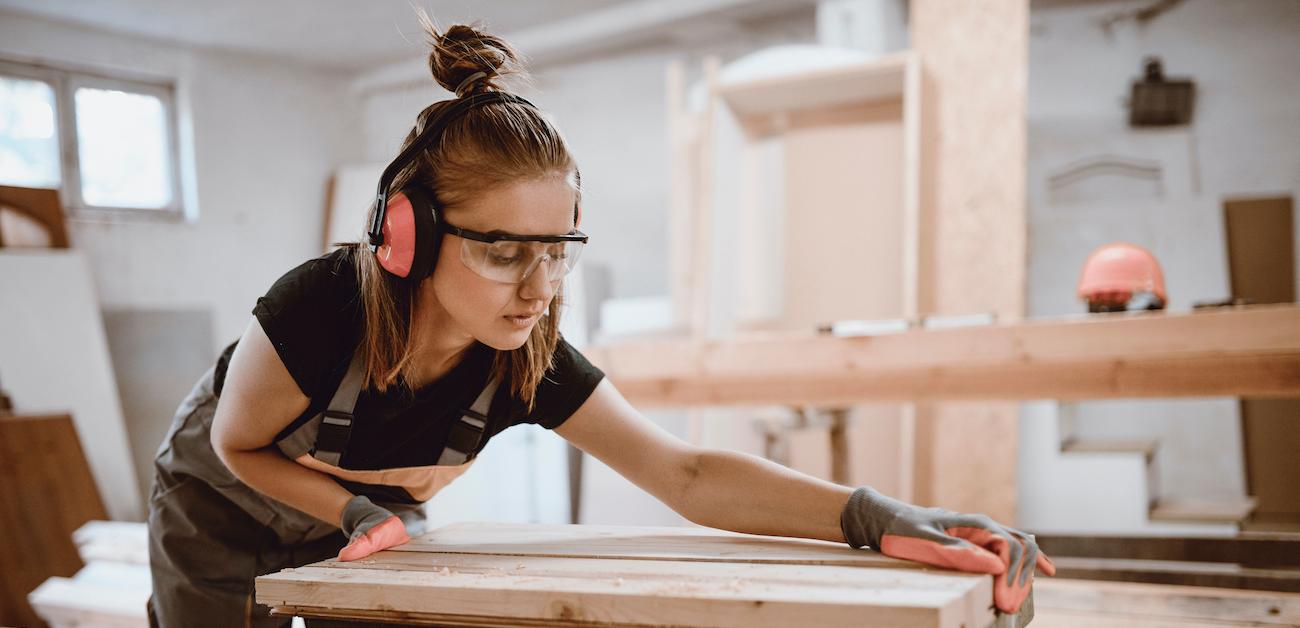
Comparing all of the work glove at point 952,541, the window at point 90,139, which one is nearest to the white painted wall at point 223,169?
the window at point 90,139

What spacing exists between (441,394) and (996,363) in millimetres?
2243

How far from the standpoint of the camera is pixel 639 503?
19.1 ft

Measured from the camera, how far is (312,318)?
1.54m

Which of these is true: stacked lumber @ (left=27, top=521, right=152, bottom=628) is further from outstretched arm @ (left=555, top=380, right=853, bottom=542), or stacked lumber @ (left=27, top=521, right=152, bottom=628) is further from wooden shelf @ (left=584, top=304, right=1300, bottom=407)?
outstretched arm @ (left=555, top=380, right=853, bottom=542)

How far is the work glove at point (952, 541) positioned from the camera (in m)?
1.30

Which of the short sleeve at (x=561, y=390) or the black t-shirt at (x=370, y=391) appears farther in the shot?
the short sleeve at (x=561, y=390)

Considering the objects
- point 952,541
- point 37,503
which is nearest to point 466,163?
point 952,541

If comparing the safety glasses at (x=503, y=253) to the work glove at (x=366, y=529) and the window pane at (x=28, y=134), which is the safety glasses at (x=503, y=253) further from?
the window pane at (x=28, y=134)

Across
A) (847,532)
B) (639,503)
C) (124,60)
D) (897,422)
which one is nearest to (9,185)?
(124,60)

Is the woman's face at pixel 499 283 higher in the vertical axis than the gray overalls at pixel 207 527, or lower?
higher

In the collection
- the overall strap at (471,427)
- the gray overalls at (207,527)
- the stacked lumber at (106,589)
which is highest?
the overall strap at (471,427)

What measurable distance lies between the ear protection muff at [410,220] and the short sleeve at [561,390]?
322 millimetres

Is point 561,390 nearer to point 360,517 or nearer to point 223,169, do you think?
point 360,517

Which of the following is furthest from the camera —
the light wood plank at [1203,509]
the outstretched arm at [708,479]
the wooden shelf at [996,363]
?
the light wood plank at [1203,509]
